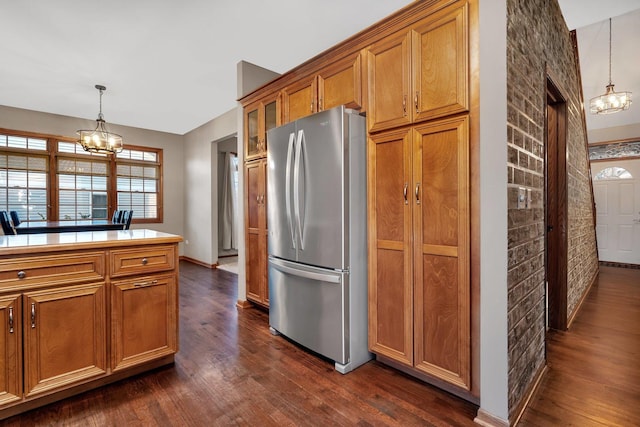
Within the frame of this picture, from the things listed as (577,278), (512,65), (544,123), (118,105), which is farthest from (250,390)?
(118,105)

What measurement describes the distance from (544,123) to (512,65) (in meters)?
0.70

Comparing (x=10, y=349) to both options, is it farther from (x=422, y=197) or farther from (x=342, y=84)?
(x=342, y=84)

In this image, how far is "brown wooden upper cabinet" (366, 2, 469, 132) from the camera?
165 centimetres

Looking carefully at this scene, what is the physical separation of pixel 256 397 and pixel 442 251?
140 cm

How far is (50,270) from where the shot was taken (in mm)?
1672

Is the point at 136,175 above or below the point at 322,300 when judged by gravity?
above

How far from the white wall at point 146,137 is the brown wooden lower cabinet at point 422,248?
19.5ft

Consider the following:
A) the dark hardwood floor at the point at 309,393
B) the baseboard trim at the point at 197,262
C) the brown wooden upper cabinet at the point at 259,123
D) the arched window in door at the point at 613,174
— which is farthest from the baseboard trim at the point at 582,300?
the baseboard trim at the point at 197,262

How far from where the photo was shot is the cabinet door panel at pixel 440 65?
1.64 m

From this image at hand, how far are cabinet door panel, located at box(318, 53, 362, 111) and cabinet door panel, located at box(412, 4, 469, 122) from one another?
1.55ft

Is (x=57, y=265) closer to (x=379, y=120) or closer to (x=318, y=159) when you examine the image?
(x=318, y=159)

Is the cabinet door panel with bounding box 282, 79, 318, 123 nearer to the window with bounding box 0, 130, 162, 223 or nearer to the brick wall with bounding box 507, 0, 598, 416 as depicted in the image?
the brick wall with bounding box 507, 0, 598, 416

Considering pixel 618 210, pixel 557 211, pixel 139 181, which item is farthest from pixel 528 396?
pixel 139 181

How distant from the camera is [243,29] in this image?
2.85 m
